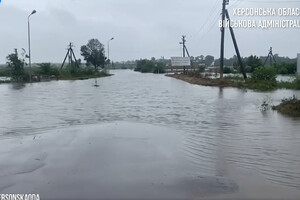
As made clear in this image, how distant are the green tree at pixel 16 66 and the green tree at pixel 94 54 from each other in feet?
150

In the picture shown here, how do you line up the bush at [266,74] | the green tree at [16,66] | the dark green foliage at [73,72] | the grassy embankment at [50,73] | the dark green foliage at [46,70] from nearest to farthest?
the bush at [266,74] → the green tree at [16,66] → the grassy embankment at [50,73] → the dark green foliage at [46,70] → the dark green foliage at [73,72]

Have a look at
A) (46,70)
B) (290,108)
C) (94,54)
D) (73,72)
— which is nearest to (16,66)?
(46,70)

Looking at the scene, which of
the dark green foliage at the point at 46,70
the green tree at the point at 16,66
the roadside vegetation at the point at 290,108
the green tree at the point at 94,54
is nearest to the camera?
the roadside vegetation at the point at 290,108

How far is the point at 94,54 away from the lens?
3745 inches

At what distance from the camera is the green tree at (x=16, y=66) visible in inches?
Answer: 1854

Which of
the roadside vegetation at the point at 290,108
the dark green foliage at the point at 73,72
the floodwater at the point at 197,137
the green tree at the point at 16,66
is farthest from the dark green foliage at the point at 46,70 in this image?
the roadside vegetation at the point at 290,108

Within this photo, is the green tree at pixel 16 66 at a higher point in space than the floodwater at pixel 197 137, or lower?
higher

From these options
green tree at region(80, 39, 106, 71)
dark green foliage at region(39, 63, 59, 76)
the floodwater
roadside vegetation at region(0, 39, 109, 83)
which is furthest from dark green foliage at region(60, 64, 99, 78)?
the floodwater

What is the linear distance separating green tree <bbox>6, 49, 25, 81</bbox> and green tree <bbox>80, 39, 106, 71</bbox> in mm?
45843

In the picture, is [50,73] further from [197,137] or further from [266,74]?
[197,137]

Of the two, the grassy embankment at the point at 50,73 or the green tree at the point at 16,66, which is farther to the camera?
the grassy embankment at the point at 50,73

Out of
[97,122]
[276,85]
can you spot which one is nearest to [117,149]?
[97,122]

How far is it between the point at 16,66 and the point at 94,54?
4854 centimetres

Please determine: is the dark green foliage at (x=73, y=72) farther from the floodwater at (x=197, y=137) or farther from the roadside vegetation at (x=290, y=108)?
the roadside vegetation at (x=290, y=108)
